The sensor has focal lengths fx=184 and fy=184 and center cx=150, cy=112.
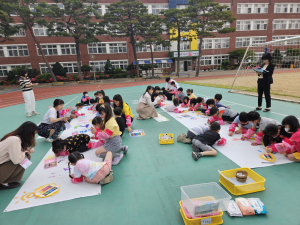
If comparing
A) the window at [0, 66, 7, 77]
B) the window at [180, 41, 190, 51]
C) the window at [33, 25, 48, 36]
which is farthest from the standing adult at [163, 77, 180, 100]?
the window at [0, 66, 7, 77]

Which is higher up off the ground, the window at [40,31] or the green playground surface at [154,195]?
the window at [40,31]

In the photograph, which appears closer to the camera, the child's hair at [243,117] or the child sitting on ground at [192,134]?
the child sitting on ground at [192,134]

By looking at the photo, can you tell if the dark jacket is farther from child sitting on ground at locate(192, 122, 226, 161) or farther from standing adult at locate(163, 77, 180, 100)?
child sitting on ground at locate(192, 122, 226, 161)

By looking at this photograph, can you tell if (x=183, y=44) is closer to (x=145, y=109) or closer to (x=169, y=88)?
(x=169, y=88)

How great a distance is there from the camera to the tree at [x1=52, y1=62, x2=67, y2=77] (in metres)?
25.2

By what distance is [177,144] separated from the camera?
13.8ft

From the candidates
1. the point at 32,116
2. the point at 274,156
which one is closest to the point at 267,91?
the point at 274,156

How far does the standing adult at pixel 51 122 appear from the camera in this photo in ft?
15.2

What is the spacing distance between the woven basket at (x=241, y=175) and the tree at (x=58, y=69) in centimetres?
2711

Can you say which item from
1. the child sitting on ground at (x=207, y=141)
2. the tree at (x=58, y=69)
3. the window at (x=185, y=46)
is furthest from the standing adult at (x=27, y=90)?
the window at (x=185, y=46)

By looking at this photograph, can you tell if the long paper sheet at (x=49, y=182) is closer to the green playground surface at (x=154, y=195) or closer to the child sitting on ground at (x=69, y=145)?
the green playground surface at (x=154, y=195)

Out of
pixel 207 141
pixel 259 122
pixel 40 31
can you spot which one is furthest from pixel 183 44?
pixel 207 141

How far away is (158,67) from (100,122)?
28.8 metres

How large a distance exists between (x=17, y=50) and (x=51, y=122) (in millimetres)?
27582
